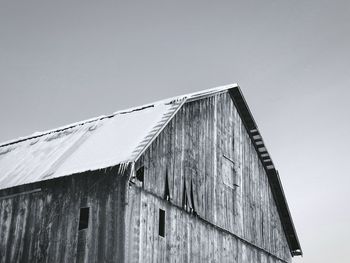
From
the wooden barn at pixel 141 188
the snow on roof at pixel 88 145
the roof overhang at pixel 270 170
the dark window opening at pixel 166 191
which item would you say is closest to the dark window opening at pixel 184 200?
the wooden barn at pixel 141 188

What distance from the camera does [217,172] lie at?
1992 cm

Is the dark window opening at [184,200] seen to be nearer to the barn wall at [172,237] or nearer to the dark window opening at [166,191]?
the barn wall at [172,237]

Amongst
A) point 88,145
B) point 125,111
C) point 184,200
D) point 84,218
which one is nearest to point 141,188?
point 84,218

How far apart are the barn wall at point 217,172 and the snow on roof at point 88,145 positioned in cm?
44

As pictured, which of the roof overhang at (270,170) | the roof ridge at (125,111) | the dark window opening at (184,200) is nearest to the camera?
the dark window opening at (184,200)

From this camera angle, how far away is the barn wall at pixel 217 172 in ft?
55.2

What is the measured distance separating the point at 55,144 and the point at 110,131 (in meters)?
2.57

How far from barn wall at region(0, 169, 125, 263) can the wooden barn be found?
3 cm

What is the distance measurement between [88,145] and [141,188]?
10.1 feet

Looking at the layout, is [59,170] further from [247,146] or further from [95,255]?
[247,146]

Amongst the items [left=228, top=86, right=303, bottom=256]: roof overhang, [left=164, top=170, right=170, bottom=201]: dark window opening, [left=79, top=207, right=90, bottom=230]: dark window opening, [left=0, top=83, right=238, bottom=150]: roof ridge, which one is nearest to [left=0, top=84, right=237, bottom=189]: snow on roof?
[left=0, top=83, right=238, bottom=150]: roof ridge

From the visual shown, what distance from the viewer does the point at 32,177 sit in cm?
1689

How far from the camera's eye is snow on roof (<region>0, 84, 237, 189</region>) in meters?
15.6

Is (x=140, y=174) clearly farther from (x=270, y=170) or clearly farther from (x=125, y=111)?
(x=270, y=170)
